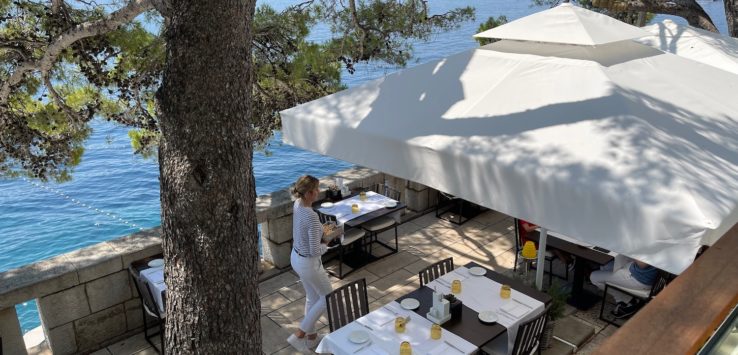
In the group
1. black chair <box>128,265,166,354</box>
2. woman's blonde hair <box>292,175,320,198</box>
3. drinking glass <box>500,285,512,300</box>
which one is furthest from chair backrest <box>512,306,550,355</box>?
black chair <box>128,265,166,354</box>

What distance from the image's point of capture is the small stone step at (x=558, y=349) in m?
5.11

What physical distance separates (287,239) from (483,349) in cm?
291

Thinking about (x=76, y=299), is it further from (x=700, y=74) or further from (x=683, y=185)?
(x=700, y=74)

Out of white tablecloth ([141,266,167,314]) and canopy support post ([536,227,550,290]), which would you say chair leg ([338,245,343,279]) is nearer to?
white tablecloth ([141,266,167,314])

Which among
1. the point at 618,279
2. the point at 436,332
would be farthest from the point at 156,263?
the point at 618,279

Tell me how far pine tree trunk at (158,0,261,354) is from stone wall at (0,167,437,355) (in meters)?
2.48

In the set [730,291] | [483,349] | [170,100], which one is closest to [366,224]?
[483,349]

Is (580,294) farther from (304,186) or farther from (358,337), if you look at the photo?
(304,186)

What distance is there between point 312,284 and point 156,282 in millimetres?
1376

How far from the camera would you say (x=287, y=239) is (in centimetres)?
664

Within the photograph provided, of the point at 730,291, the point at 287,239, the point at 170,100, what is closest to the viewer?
the point at 730,291

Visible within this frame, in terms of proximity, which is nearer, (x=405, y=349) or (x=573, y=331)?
(x=405, y=349)

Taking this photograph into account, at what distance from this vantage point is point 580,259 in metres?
5.78

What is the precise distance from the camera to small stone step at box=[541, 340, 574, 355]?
16.8 feet
